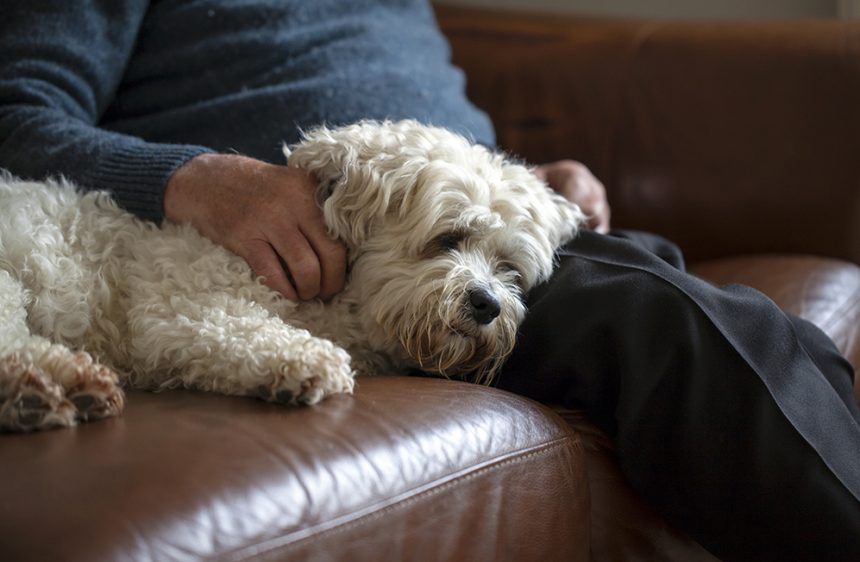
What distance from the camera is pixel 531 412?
1.38m

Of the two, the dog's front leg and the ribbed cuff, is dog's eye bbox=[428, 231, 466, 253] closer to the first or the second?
the dog's front leg

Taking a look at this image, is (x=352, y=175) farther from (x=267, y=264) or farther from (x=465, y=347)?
(x=465, y=347)

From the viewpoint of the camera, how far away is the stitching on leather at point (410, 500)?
3.32ft

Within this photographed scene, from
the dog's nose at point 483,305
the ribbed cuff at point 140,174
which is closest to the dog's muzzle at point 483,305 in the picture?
the dog's nose at point 483,305

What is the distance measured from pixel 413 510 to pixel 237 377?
0.34 meters

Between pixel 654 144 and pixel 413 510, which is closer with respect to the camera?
pixel 413 510

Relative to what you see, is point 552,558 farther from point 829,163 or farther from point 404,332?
point 829,163

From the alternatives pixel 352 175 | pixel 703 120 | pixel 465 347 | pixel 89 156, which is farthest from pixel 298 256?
pixel 703 120

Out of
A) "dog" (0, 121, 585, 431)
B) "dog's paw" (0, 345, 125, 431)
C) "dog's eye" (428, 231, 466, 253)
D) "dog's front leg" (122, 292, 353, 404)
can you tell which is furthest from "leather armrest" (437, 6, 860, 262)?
"dog's paw" (0, 345, 125, 431)

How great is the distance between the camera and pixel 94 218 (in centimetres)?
163

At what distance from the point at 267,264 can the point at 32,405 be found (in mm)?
482

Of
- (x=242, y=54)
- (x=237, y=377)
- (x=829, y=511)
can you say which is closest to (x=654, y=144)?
(x=242, y=54)

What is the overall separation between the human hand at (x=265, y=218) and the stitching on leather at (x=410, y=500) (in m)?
0.48

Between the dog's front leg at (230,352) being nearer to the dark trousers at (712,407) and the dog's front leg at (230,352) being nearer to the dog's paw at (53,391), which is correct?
the dog's paw at (53,391)
